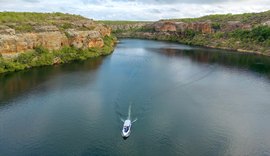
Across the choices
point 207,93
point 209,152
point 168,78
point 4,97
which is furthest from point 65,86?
point 209,152

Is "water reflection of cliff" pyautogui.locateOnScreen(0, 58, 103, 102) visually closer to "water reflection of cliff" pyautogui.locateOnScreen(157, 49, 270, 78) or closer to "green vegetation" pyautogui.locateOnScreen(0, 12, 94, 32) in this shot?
"green vegetation" pyautogui.locateOnScreen(0, 12, 94, 32)

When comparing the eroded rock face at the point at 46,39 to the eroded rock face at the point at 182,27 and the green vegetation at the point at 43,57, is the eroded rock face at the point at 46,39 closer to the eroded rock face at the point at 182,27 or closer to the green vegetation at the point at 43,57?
the green vegetation at the point at 43,57

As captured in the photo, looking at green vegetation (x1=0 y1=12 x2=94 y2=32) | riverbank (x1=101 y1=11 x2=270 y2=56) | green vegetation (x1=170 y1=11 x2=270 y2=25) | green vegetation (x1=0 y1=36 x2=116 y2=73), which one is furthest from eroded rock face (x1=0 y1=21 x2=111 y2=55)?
green vegetation (x1=170 y1=11 x2=270 y2=25)

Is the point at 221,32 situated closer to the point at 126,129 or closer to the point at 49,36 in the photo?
the point at 49,36

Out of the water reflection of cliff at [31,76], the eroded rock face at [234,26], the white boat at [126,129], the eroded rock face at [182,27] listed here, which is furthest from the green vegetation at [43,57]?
the eroded rock face at [182,27]

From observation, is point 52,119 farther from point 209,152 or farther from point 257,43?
point 257,43

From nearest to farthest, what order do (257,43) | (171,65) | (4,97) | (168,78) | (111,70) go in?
1. (4,97)
2. (168,78)
3. (111,70)
4. (171,65)
5. (257,43)

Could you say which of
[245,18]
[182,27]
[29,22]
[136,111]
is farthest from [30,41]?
[245,18]
